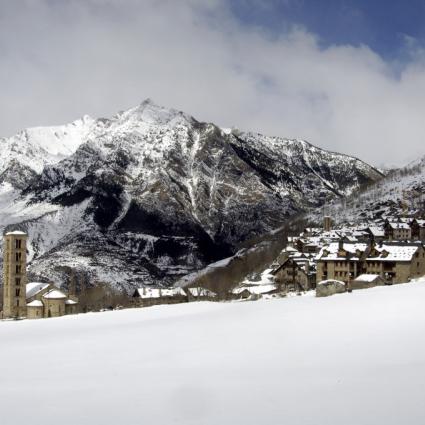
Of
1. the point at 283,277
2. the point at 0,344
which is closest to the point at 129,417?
the point at 0,344

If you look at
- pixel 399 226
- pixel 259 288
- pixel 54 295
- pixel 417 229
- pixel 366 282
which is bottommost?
pixel 366 282

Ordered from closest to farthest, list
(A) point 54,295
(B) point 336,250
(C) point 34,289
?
(B) point 336,250 → (A) point 54,295 → (C) point 34,289

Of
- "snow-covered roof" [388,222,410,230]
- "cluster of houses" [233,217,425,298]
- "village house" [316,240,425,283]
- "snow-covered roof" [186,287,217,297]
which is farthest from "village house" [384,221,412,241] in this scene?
"snow-covered roof" [186,287,217,297]

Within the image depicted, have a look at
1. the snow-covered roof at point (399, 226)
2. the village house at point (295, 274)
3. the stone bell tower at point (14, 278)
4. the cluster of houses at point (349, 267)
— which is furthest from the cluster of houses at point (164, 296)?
the snow-covered roof at point (399, 226)

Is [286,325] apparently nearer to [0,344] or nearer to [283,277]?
[0,344]

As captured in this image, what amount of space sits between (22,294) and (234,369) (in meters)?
104

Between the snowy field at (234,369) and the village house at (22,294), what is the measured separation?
74855mm

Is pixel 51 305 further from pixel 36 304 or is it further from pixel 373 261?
pixel 373 261

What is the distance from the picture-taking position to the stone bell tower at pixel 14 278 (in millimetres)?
121125

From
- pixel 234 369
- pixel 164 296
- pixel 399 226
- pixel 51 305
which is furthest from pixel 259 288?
pixel 234 369

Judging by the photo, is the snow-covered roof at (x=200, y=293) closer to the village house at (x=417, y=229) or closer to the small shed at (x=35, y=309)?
the small shed at (x=35, y=309)

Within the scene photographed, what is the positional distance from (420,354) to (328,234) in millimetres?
134057

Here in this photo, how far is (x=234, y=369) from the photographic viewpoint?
87.1 feet

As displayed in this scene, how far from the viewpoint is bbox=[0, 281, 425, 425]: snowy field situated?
20.5 m
